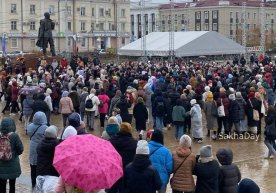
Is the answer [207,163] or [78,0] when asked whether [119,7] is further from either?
[207,163]

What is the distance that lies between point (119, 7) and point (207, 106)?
7960 centimetres

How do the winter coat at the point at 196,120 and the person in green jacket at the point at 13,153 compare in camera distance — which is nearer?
the person in green jacket at the point at 13,153

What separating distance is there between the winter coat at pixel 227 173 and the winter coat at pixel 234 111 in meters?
8.50

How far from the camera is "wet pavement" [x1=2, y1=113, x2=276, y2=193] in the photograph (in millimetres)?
11859

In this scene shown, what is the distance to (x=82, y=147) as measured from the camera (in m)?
5.54

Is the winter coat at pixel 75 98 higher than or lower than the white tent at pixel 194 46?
lower

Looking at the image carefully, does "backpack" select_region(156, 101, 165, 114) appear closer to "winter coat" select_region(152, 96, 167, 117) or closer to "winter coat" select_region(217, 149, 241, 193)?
"winter coat" select_region(152, 96, 167, 117)

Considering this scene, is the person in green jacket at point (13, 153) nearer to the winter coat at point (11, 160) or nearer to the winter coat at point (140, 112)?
the winter coat at point (11, 160)

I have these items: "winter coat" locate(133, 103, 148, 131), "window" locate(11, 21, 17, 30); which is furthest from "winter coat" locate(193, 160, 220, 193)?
"window" locate(11, 21, 17, 30)

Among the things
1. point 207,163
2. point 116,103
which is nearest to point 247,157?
point 116,103

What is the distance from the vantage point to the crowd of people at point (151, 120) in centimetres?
849

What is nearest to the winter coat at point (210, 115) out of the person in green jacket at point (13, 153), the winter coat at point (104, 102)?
the winter coat at point (104, 102)

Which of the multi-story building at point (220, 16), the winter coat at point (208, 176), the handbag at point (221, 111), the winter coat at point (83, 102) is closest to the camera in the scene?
the winter coat at point (208, 176)

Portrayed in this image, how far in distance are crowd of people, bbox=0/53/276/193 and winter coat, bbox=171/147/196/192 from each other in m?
0.02
